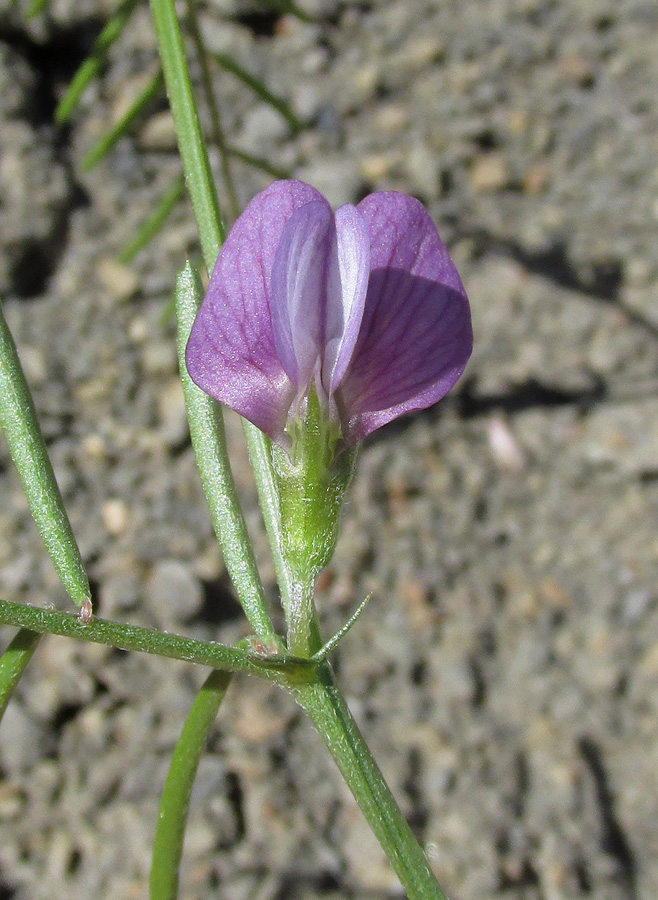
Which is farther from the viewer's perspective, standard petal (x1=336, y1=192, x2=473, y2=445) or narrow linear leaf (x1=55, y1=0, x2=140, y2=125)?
narrow linear leaf (x1=55, y1=0, x2=140, y2=125)

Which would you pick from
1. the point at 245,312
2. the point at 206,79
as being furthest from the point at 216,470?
the point at 206,79

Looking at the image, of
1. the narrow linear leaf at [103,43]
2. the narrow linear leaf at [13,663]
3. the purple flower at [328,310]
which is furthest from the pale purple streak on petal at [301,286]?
the narrow linear leaf at [103,43]

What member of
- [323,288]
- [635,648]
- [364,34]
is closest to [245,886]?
[635,648]

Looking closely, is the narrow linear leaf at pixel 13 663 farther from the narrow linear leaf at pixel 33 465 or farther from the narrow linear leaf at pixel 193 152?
the narrow linear leaf at pixel 193 152

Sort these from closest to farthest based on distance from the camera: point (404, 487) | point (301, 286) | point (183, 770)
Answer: point (301, 286) → point (183, 770) → point (404, 487)

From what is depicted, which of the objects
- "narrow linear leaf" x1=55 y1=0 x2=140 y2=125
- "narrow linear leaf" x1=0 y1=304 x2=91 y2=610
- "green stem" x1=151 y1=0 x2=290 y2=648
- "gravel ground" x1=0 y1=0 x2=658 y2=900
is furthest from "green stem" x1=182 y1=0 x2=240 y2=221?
"narrow linear leaf" x1=0 y1=304 x2=91 y2=610

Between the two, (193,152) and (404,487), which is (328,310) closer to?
(193,152)

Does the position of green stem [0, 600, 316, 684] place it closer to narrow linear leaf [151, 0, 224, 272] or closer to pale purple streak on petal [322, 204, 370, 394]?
pale purple streak on petal [322, 204, 370, 394]
